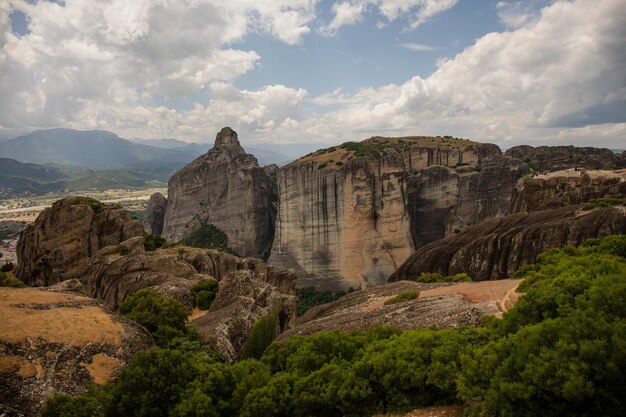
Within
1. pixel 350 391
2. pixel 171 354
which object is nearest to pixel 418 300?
pixel 350 391

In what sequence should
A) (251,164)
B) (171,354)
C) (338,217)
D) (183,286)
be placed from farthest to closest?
(251,164), (338,217), (183,286), (171,354)

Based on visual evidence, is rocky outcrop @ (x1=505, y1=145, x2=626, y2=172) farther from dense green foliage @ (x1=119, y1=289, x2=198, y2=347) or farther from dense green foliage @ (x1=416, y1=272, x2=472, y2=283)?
dense green foliage @ (x1=119, y1=289, x2=198, y2=347)

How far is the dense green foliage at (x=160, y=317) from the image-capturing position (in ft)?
60.6

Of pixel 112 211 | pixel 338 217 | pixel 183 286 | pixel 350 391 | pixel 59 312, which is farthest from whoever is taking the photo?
pixel 338 217

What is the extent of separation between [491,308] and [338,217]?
49465mm

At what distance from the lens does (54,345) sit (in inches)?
548

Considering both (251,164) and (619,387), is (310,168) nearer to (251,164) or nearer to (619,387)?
(251,164)

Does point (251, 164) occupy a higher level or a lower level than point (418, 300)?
higher

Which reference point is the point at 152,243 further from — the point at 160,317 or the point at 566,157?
the point at 566,157

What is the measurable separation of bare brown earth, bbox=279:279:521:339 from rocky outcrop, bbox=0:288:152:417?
803cm

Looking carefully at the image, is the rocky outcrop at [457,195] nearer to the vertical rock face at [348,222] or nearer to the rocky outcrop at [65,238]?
the vertical rock face at [348,222]

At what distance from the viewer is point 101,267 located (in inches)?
1220

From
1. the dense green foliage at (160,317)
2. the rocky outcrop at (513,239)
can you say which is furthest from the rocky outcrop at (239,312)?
the rocky outcrop at (513,239)

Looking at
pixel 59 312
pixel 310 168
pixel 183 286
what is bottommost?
pixel 183 286
